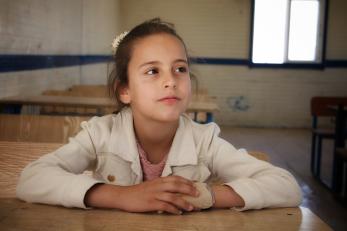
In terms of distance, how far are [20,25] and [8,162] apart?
2.55 m

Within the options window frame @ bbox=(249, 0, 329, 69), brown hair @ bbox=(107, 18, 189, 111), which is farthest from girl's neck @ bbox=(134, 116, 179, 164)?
window frame @ bbox=(249, 0, 329, 69)

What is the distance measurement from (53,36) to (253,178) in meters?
3.86

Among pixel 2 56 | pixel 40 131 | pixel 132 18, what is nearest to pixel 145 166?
pixel 40 131

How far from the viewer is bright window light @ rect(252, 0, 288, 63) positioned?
7.94 meters

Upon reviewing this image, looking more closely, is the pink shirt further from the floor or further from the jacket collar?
the floor

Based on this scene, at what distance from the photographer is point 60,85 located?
4859mm

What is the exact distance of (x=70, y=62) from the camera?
5223 millimetres

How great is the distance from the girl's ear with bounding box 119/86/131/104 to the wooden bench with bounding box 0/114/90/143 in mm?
624

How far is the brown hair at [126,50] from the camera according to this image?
1.30m

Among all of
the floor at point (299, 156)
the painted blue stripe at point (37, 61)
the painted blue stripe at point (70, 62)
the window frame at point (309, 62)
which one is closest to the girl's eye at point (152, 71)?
the painted blue stripe at point (70, 62)

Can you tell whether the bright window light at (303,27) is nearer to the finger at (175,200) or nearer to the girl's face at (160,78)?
the girl's face at (160,78)

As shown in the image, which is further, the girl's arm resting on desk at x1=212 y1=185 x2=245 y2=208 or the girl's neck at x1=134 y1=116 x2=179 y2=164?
the girl's neck at x1=134 y1=116 x2=179 y2=164

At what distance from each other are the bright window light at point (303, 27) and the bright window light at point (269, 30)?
16 centimetres

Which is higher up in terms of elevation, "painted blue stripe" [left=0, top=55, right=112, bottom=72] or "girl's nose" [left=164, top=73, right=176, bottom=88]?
"painted blue stripe" [left=0, top=55, right=112, bottom=72]
